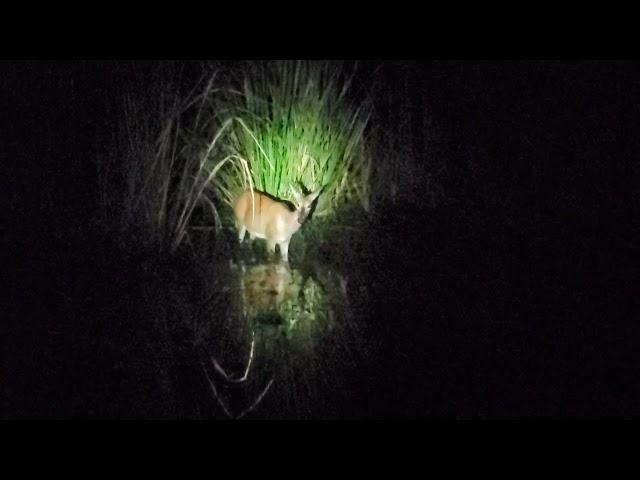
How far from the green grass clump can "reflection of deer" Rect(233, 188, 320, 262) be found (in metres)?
0.09

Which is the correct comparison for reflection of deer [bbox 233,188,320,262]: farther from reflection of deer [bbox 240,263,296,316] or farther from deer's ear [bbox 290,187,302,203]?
reflection of deer [bbox 240,263,296,316]

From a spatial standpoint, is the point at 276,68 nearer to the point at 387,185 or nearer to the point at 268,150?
the point at 268,150

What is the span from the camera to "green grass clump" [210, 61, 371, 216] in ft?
11.3

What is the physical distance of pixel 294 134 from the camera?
11.8 feet

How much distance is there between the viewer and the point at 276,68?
354 centimetres

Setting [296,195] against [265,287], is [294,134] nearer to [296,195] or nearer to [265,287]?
[296,195]

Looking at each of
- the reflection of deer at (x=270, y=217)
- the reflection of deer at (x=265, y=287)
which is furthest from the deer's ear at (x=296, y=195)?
the reflection of deer at (x=265, y=287)

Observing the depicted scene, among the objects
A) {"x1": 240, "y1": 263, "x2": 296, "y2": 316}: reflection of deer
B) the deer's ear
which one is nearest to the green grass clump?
the deer's ear

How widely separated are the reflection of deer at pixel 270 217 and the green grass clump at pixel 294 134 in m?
0.09

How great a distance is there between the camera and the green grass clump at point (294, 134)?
346 centimetres

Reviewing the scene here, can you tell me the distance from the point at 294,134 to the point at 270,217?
17.3 inches

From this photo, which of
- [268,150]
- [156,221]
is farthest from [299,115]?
[156,221]

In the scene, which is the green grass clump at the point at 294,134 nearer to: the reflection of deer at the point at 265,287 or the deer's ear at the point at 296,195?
the deer's ear at the point at 296,195

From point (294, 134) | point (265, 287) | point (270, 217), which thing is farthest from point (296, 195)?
point (265, 287)
